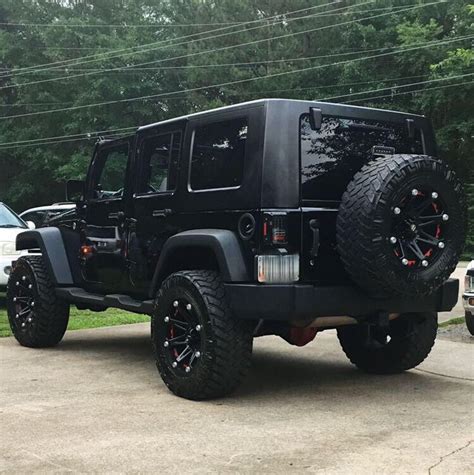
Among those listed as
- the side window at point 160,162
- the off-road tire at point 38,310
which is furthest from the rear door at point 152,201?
the off-road tire at point 38,310

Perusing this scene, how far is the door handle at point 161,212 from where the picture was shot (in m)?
6.20

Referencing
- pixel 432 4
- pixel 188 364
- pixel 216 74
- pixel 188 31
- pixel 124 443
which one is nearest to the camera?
pixel 124 443

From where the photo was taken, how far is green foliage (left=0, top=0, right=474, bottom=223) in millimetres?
35312

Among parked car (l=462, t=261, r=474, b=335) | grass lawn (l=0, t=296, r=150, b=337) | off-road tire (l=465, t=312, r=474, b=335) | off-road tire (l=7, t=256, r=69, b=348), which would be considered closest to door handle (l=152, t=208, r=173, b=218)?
off-road tire (l=7, t=256, r=69, b=348)

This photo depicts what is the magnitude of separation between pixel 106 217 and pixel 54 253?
843 mm

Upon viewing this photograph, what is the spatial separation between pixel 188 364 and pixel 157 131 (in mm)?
2132

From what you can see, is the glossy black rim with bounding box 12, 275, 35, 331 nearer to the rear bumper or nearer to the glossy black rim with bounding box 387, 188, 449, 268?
the rear bumper

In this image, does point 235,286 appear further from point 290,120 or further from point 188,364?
point 290,120

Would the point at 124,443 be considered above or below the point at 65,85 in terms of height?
below

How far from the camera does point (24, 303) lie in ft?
26.5

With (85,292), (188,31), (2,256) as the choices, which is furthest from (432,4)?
(85,292)

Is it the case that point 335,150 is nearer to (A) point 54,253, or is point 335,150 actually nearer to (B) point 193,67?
(A) point 54,253

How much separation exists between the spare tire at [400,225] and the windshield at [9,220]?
7776 millimetres

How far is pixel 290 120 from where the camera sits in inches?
217
